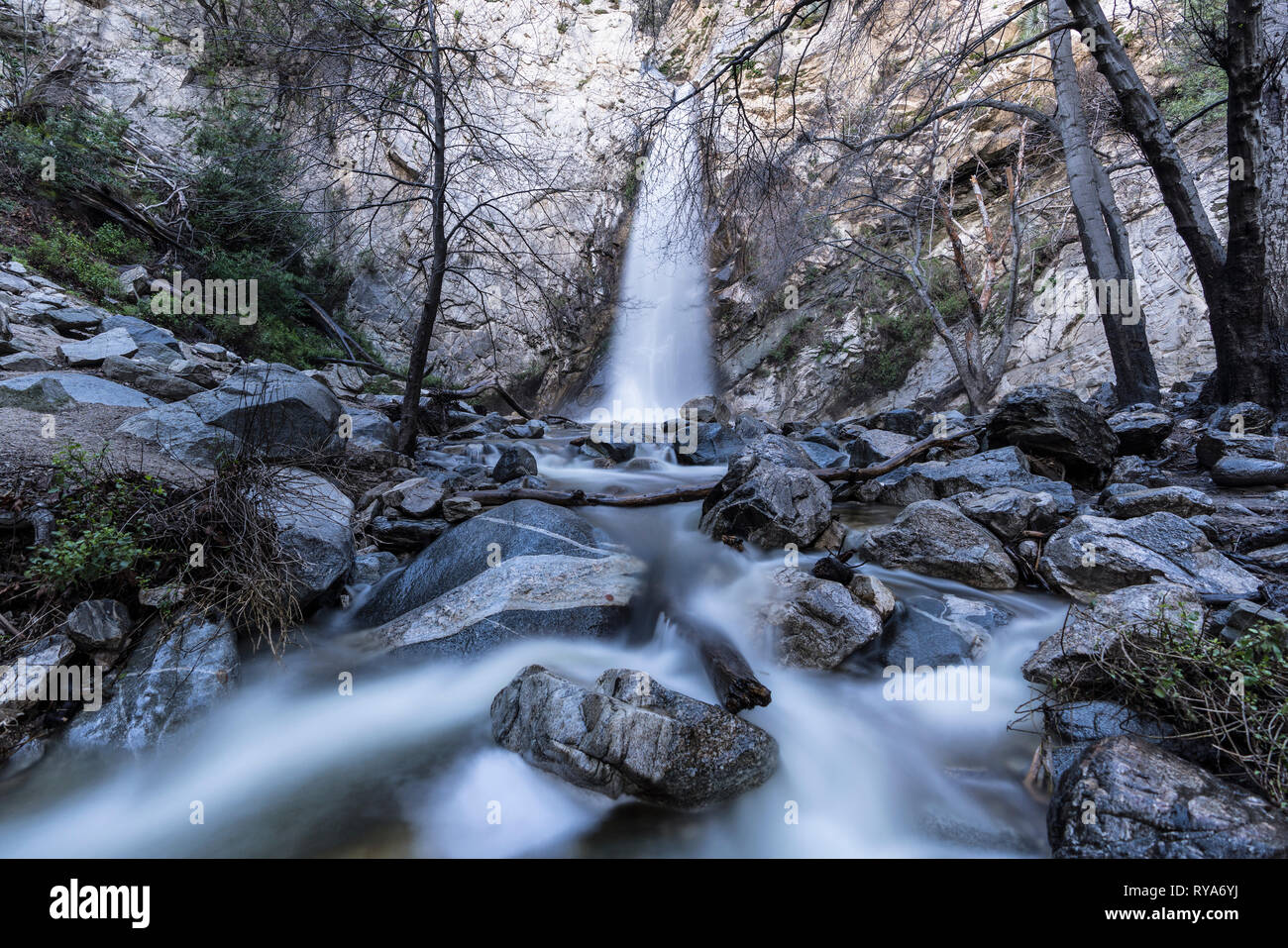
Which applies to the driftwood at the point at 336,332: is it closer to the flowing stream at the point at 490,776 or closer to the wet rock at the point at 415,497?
the wet rock at the point at 415,497

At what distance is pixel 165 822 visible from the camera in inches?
88.1

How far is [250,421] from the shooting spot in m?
3.85

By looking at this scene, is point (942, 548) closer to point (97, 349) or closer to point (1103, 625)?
point (1103, 625)

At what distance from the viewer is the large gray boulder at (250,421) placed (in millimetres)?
4246

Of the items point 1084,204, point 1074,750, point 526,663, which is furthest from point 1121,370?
point 526,663

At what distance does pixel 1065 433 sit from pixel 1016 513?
67.8 inches

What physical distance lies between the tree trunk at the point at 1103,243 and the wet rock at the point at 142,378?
11038mm

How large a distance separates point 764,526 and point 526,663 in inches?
82.6

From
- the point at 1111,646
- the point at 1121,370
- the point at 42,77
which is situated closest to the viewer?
the point at 1111,646

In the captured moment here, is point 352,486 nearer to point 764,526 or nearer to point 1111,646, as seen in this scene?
point 764,526

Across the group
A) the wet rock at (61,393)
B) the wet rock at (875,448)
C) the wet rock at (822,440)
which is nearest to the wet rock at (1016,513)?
the wet rock at (875,448)

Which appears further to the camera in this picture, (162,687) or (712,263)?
(712,263)

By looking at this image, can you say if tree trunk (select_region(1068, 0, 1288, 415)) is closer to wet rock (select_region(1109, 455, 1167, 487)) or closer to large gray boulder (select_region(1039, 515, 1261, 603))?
wet rock (select_region(1109, 455, 1167, 487))

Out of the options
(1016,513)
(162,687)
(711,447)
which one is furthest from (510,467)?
(1016,513)
